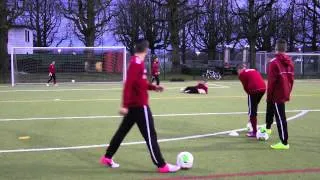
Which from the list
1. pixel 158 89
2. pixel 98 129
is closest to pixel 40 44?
pixel 98 129

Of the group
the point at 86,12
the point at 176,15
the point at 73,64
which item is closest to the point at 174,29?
the point at 176,15

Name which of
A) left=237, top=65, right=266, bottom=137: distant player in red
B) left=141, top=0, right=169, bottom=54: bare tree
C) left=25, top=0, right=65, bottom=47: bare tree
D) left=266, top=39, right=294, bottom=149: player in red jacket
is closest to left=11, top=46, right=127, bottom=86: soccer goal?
left=141, top=0, right=169, bottom=54: bare tree

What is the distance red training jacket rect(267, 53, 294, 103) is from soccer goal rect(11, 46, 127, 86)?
965 inches

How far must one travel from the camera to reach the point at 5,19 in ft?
133

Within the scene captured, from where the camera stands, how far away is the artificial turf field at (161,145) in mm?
7637

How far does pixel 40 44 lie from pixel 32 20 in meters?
3.60

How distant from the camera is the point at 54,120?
13.8m

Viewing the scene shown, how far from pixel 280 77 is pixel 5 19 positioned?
34505 mm

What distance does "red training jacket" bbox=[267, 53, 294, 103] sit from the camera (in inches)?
368

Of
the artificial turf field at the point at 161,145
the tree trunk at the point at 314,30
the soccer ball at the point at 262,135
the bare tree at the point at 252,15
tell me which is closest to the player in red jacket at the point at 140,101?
the artificial turf field at the point at 161,145

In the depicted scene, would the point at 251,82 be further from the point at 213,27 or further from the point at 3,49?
the point at 213,27

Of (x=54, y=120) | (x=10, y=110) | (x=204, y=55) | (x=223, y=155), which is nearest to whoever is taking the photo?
(x=223, y=155)

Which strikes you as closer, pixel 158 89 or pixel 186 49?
pixel 158 89

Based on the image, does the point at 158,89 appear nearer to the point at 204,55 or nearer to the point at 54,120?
the point at 54,120
